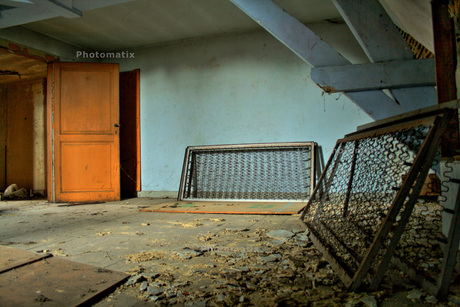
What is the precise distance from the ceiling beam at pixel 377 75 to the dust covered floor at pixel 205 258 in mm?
1060

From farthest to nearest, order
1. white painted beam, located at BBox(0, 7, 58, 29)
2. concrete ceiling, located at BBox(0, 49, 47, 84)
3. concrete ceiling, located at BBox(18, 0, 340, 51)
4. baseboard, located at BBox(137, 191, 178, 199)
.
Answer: concrete ceiling, located at BBox(0, 49, 47, 84), baseboard, located at BBox(137, 191, 178, 199), concrete ceiling, located at BBox(18, 0, 340, 51), white painted beam, located at BBox(0, 7, 58, 29)

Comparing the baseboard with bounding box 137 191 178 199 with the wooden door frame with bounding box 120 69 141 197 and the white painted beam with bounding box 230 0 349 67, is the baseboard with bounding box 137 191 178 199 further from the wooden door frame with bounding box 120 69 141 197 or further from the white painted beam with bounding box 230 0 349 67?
the white painted beam with bounding box 230 0 349 67

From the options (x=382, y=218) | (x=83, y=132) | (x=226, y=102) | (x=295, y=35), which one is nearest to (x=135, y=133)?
(x=83, y=132)

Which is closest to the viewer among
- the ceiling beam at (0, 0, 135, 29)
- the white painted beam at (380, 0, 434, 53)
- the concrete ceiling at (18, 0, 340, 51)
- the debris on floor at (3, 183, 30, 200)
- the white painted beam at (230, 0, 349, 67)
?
the white painted beam at (380, 0, 434, 53)

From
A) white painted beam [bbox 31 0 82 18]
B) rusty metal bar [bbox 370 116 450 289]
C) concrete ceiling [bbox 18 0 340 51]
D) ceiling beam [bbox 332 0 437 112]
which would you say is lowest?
rusty metal bar [bbox 370 116 450 289]

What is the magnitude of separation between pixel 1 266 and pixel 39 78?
20.1ft

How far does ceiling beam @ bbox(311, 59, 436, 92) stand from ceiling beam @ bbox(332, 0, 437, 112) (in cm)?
6

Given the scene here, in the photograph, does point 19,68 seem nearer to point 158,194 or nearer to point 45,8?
point 45,8

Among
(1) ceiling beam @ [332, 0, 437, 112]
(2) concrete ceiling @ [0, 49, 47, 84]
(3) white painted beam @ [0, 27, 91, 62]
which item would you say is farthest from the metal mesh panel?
(2) concrete ceiling @ [0, 49, 47, 84]

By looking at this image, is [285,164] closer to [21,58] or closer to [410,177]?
[410,177]

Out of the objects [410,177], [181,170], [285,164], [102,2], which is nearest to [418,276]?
[410,177]

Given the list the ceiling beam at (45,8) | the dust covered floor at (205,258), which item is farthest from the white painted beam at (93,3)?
the dust covered floor at (205,258)

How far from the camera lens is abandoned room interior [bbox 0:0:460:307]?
1.36 m

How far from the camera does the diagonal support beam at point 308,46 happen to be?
76.2 inches
